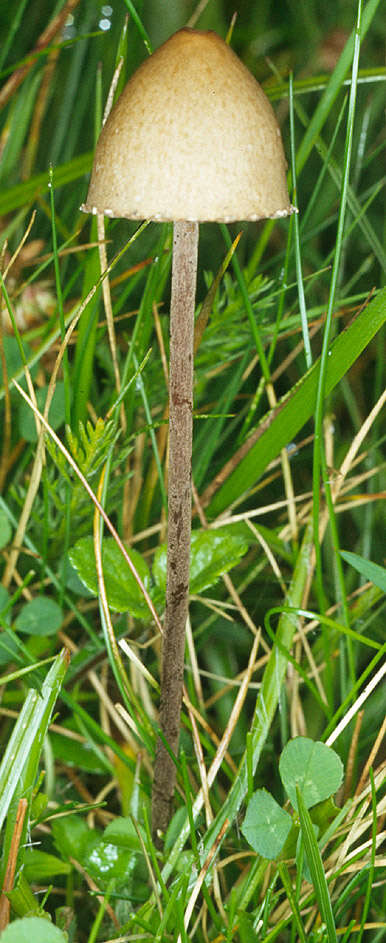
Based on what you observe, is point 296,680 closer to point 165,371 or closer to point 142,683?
point 142,683

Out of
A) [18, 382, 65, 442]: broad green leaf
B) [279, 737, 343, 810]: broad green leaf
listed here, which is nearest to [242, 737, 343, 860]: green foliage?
[279, 737, 343, 810]: broad green leaf

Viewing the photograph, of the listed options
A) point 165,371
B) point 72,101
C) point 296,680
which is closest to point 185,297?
point 165,371

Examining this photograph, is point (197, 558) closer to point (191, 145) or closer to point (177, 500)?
point (177, 500)

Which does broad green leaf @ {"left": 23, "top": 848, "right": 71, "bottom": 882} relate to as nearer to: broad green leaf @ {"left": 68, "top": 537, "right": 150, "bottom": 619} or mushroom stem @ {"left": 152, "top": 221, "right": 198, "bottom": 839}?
mushroom stem @ {"left": 152, "top": 221, "right": 198, "bottom": 839}

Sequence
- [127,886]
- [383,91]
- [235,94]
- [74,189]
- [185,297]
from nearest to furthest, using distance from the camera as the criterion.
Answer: [235,94] → [185,297] → [127,886] → [74,189] → [383,91]

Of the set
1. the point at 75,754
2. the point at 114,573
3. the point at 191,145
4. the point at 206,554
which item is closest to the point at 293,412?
the point at 206,554
